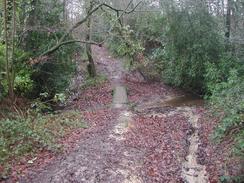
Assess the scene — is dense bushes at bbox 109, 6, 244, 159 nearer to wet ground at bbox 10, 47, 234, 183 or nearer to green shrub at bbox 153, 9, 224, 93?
green shrub at bbox 153, 9, 224, 93

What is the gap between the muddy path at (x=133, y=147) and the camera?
26.0 feet

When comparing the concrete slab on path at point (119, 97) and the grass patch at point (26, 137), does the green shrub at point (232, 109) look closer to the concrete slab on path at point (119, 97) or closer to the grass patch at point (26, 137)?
the concrete slab on path at point (119, 97)

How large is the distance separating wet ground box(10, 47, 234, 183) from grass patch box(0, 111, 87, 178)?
0.73 m

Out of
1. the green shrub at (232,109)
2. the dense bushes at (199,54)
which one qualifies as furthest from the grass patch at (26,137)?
the dense bushes at (199,54)

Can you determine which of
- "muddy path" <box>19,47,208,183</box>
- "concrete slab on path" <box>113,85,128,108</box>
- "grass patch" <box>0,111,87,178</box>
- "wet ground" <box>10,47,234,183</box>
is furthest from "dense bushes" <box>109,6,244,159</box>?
"grass patch" <box>0,111,87,178</box>

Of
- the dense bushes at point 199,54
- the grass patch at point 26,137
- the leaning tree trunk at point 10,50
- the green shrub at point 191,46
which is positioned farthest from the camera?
the green shrub at point 191,46

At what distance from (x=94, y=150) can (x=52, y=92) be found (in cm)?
828

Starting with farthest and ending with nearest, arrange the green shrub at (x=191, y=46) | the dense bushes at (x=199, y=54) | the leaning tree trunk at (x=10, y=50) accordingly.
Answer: the green shrub at (x=191, y=46), the dense bushes at (x=199, y=54), the leaning tree trunk at (x=10, y=50)

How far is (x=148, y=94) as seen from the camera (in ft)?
67.1

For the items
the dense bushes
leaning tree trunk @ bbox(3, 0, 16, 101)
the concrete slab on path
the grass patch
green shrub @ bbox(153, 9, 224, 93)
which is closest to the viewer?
the grass patch

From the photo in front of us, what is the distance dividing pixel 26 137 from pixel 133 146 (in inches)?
117

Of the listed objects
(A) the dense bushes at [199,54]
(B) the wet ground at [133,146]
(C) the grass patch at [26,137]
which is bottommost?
(B) the wet ground at [133,146]

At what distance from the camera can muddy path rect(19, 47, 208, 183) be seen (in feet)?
26.0

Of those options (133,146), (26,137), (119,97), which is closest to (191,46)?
(119,97)
